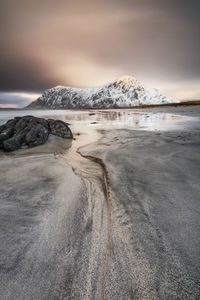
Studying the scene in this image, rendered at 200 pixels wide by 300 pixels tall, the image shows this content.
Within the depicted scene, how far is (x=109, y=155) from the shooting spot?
106 inches

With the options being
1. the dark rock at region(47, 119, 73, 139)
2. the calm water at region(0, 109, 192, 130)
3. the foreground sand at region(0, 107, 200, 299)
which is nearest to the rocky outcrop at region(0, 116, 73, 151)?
the dark rock at region(47, 119, 73, 139)

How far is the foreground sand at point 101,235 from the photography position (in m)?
0.72

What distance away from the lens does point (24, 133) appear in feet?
12.7

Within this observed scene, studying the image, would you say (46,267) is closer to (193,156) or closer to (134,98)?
(193,156)

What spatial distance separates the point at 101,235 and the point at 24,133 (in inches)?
151

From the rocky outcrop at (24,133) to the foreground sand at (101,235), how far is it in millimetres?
1897

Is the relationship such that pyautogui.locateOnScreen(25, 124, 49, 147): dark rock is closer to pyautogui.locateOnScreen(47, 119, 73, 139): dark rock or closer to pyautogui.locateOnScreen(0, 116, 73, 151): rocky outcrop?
pyautogui.locateOnScreen(0, 116, 73, 151): rocky outcrop

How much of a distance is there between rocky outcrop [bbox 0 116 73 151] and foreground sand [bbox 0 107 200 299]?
1897mm

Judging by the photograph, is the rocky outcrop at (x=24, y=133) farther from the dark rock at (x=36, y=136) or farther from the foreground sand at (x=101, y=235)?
the foreground sand at (x=101, y=235)

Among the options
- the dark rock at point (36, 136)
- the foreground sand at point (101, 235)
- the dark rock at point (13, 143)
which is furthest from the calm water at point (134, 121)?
the foreground sand at point (101, 235)

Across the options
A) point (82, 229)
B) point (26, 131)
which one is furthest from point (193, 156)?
point (26, 131)

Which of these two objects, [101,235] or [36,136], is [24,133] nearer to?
[36,136]

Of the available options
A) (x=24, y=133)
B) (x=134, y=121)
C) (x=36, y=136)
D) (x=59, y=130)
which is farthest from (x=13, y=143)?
(x=134, y=121)

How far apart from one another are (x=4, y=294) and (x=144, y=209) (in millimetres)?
1121
